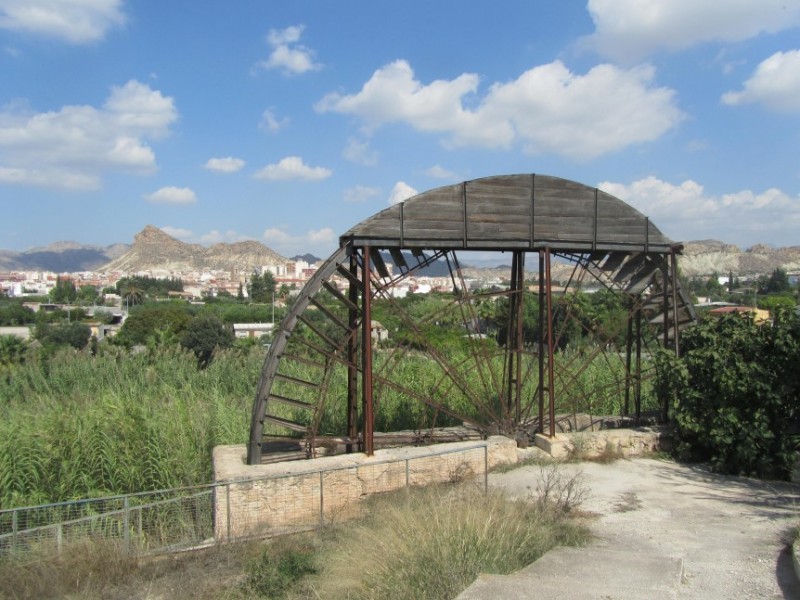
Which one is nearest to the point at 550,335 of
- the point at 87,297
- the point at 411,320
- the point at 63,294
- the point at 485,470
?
the point at 411,320

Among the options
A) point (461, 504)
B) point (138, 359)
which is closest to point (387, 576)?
point (461, 504)

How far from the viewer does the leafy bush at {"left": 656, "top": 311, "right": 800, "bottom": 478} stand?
8234 mm

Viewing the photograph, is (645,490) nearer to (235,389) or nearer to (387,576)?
(387,576)

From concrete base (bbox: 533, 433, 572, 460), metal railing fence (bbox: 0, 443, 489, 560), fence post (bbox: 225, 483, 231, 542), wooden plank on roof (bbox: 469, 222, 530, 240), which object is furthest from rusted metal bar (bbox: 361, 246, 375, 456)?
concrete base (bbox: 533, 433, 572, 460)

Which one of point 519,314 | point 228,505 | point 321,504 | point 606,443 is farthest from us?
point 519,314

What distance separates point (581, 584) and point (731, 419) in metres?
4.97

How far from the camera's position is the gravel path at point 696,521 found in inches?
196

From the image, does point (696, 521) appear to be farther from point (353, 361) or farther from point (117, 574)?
point (117, 574)

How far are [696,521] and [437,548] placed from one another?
3.27 meters

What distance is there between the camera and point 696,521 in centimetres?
655

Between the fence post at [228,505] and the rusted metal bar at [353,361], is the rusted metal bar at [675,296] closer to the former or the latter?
the rusted metal bar at [353,361]

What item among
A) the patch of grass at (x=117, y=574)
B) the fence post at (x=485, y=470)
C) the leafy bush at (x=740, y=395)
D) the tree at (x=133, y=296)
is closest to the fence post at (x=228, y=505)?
the patch of grass at (x=117, y=574)

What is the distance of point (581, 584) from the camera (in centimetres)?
458

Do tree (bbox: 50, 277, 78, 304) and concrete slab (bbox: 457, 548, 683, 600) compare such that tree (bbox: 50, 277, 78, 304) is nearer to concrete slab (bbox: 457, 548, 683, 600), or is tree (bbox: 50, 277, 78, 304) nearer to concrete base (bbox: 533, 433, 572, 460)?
concrete base (bbox: 533, 433, 572, 460)
